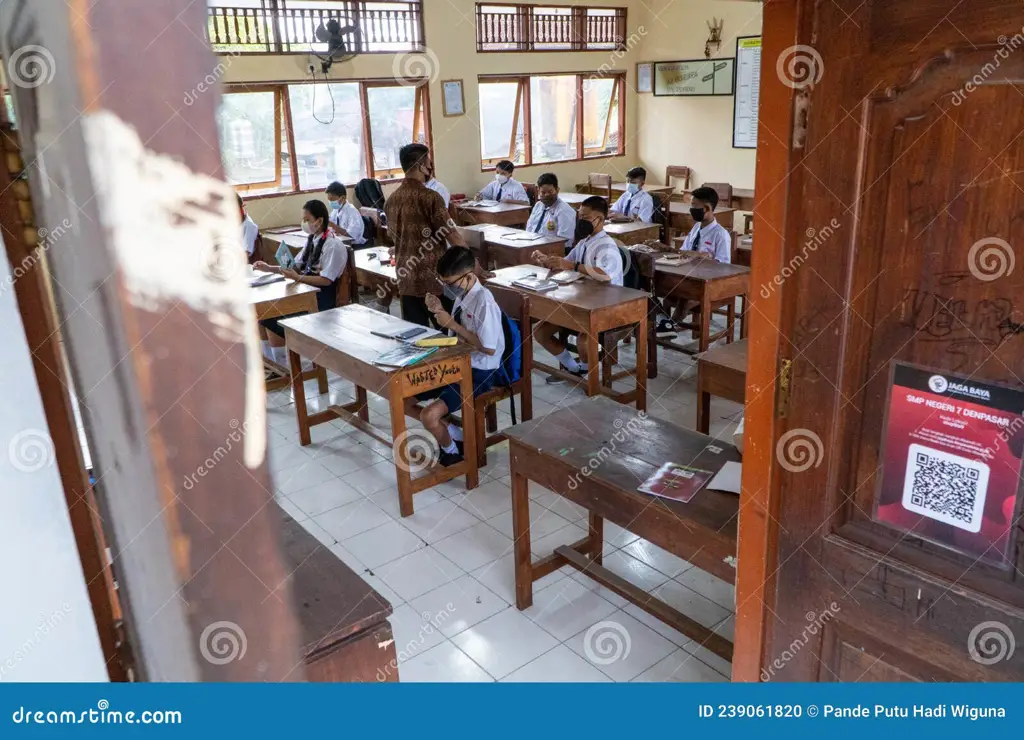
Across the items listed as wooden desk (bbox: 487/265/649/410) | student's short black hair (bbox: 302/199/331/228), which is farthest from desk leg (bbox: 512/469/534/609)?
student's short black hair (bbox: 302/199/331/228)

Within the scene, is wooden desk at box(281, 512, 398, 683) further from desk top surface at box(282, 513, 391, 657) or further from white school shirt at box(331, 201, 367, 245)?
white school shirt at box(331, 201, 367, 245)

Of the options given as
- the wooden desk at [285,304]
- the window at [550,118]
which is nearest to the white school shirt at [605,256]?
the wooden desk at [285,304]

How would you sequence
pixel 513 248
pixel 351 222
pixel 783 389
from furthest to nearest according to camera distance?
pixel 351 222, pixel 513 248, pixel 783 389

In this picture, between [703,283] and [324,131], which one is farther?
[324,131]

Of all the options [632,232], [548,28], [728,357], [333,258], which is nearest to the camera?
[728,357]

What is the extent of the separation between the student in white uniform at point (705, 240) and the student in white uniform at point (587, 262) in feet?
2.67

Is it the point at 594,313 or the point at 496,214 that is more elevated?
the point at 496,214

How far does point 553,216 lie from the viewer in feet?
22.4

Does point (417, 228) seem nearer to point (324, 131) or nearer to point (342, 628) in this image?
point (342, 628)

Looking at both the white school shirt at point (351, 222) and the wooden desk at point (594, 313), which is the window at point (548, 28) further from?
the wooden desk at point (594, 313)

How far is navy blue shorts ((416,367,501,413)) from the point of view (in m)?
3.91

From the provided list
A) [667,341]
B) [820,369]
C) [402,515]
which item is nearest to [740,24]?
[667,341]

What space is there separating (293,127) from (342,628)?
751cm

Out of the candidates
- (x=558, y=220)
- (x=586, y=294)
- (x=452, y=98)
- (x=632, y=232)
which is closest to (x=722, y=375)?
(x=586, y=294)
